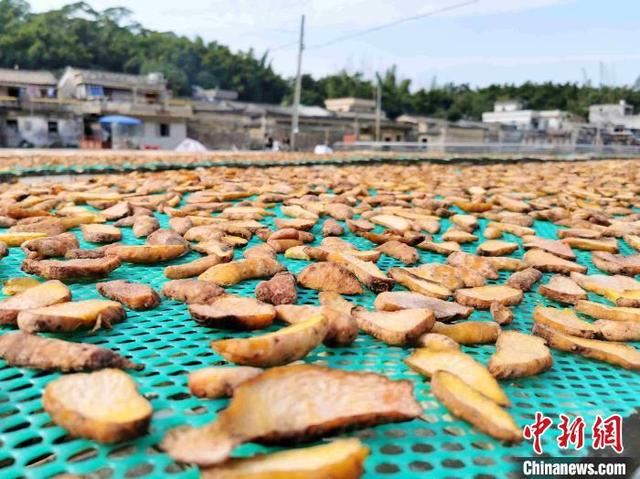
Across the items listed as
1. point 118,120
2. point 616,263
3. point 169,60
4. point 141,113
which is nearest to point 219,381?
point 616,263

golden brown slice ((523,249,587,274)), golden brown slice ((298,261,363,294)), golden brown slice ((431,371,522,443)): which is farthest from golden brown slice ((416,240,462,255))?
golden brown slice ((431,371,522,443))

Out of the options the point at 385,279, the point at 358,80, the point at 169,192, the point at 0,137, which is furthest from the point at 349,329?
the point at 358,80

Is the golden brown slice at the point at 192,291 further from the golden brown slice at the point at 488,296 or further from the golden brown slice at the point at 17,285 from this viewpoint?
the golden brown slice at the point at 488,296

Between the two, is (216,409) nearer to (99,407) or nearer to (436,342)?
(99,407)

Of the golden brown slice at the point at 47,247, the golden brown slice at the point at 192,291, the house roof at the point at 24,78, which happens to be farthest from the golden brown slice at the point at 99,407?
the house roof at the point at 24,78

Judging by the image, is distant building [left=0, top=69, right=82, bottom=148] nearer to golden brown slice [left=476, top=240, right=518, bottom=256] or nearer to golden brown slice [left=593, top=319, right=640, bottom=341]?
golden brown slice [left=476, top=240, right=518, bottom=256]
